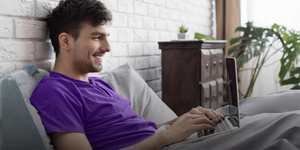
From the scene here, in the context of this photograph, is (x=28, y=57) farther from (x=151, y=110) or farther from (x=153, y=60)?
(x=153, y=60)

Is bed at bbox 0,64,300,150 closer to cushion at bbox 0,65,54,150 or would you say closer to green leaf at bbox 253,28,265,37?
cushion at bbox 0,65,54,150

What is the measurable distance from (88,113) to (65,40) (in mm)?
351

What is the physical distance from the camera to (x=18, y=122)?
0.82 m

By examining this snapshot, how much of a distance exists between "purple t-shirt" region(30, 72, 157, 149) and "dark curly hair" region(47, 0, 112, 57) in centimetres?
20

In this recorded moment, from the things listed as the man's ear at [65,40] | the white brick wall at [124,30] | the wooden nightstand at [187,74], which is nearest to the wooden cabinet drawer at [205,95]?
the wooden nightstand at [187,74]

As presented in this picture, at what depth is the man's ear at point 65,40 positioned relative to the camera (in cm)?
109

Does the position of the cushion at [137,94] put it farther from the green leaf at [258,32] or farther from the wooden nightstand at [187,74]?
the green leaf at [258,32]

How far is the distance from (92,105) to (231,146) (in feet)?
1.82

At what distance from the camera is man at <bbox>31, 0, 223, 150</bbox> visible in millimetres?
854

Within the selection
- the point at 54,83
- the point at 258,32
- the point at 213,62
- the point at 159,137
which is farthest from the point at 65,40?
the point at 258,32

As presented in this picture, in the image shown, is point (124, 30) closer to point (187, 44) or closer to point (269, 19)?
point (187, 44)

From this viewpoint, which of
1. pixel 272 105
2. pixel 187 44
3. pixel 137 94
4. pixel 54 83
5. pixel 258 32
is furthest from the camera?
pixel 258 32

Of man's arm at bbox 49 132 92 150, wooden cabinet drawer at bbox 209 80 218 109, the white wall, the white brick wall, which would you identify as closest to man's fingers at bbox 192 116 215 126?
man's arm at bbox 49 132 92 150

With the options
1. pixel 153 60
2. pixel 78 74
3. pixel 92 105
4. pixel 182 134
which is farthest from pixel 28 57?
pixel 153 60
